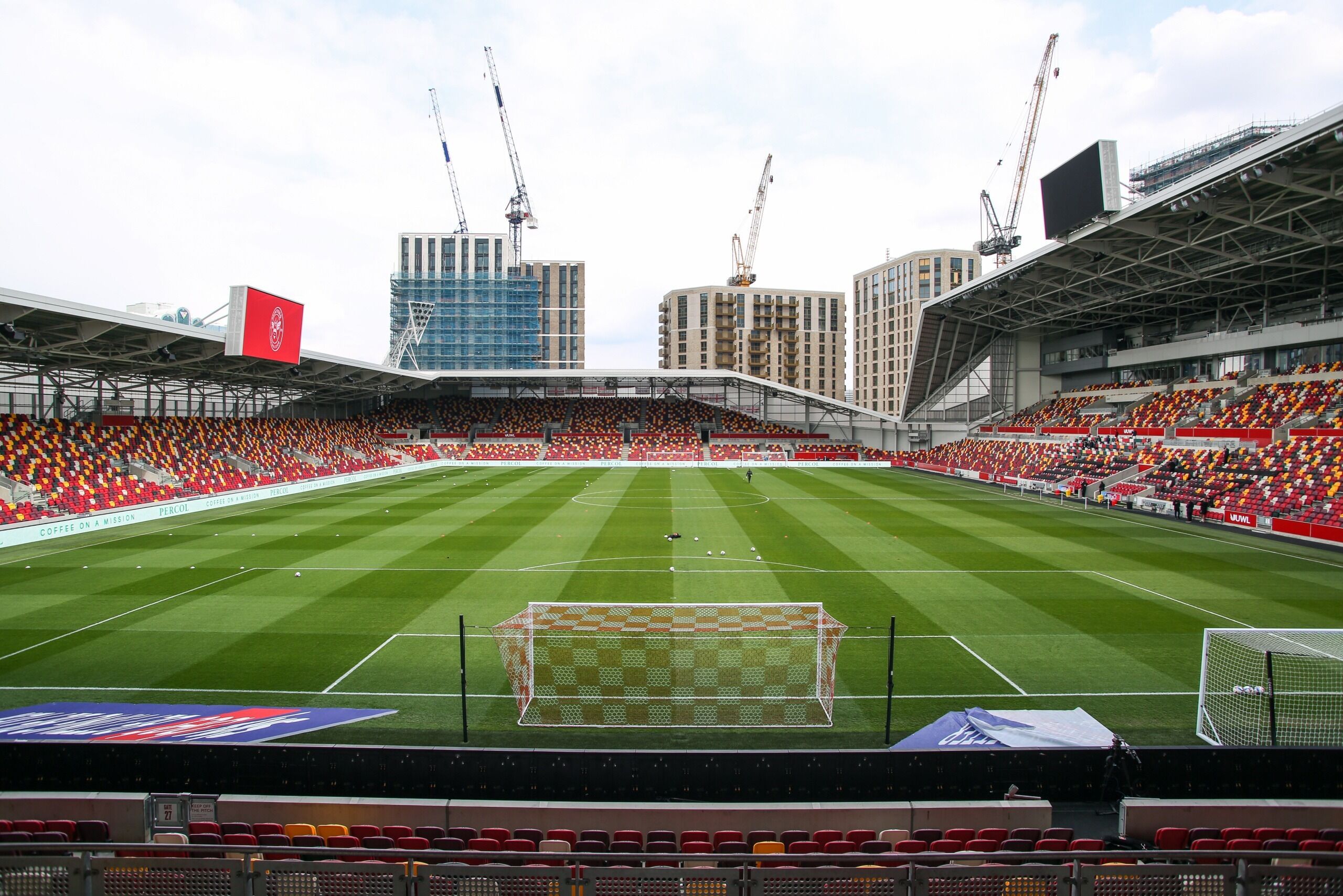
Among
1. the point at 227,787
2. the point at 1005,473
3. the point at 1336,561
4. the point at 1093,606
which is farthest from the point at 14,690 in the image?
the point at 1005,473

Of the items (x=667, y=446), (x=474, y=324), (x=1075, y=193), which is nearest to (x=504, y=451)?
(x=667, y=446)

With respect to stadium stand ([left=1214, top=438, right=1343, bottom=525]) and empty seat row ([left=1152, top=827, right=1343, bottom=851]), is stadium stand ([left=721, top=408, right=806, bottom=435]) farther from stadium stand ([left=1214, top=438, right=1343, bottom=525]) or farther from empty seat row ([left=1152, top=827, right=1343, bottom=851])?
empty seat row ([left=1152, top=827, right=1343, bottom=851])

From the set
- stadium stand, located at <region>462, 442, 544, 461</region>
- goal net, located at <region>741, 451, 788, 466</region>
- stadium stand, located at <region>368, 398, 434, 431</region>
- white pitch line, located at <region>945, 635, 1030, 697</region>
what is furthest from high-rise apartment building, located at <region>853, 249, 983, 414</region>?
white pitch line, located at <region>945, 635, 1030, 697</region>

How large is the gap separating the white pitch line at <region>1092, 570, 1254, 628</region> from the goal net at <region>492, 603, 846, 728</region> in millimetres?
9593

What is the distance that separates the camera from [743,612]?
47.4 feet

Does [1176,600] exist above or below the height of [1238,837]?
above

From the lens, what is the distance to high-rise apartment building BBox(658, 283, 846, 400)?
382 feet

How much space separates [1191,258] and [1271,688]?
37.4 meters

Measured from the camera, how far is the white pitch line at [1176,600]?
15.9 meters

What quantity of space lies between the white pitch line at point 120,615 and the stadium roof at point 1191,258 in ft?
116

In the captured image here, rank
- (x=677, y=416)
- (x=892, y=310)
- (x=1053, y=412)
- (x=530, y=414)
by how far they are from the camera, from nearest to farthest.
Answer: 1. (x=1053, y=412)
2. (x=530, y=414)
3. (x=677, y=416)
4. (x=892, y=310)

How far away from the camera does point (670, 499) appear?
38.1m

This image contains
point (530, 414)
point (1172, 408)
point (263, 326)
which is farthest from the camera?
point (530, 414)

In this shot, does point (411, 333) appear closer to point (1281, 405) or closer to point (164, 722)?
point (1281, 405)
